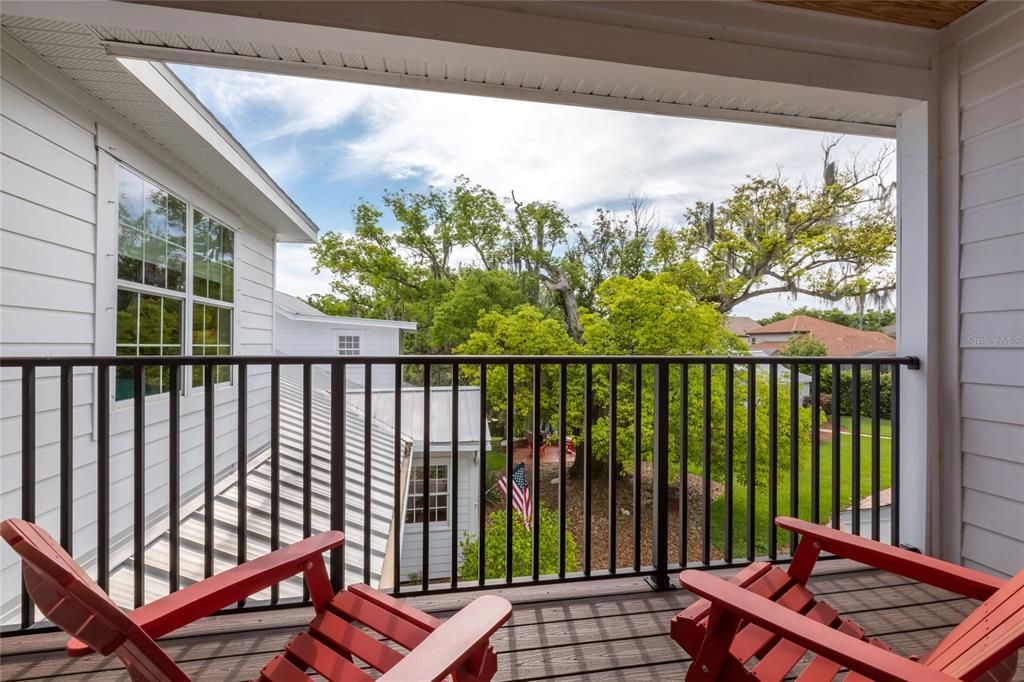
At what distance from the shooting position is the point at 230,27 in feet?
6.42

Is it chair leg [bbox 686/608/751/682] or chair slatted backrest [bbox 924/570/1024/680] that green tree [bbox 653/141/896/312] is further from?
chair leg [bbox 686/608/751/682]

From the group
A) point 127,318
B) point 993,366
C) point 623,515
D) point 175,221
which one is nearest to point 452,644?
point 993,366

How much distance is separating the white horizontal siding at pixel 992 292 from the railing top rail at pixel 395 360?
1.00 feet

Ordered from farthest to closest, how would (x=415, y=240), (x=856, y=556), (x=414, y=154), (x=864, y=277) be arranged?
1. (x=414, y=154)
2. (x=415, y=240)
3. (x=864, y=277)
4. (x=856, y=556)

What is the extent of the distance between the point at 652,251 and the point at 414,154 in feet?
22.5

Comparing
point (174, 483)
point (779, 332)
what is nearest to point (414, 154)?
point (779, 332)

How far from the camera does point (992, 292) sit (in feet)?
7.44

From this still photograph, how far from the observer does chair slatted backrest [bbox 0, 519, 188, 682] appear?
0.85m

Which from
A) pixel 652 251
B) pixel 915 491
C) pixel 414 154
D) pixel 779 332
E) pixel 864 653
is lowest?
pixel 915 491

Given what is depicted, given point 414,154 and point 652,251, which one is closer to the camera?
point 652,251

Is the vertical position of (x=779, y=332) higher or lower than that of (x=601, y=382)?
higher

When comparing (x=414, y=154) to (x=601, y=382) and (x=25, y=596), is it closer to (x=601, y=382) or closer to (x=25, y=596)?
(x=601, y=382)

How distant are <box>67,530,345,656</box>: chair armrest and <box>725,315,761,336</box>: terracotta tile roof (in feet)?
28.1

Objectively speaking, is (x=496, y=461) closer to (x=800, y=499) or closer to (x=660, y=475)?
(x=800, y=499)
